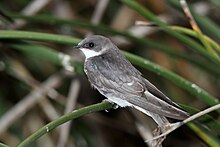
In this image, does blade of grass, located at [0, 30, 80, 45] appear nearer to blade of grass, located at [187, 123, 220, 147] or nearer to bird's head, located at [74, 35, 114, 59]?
bird's head, located at [74, 35, 114, 59]

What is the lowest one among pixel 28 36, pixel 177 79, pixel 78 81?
pixel 177 79

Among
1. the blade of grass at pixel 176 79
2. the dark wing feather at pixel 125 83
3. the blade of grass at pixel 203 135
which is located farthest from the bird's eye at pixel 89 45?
the blade of grass at pixel 203 135

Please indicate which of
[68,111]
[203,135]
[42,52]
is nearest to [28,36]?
[42,52]

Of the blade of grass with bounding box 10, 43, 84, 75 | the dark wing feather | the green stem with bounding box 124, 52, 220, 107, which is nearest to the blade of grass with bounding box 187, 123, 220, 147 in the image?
the green stem with bounding box 124, 52, 220, 107

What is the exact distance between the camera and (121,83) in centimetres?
173

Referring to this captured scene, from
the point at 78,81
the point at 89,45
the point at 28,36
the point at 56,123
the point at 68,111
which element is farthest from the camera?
the point at 78,81

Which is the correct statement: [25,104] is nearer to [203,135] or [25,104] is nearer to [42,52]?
[42,52]

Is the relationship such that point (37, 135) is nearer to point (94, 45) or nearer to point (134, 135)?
point (94, 45)

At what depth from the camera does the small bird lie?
157 centimetres

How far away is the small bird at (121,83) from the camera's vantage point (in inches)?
61.8

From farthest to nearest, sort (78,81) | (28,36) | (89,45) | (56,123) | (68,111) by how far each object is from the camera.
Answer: (78,81), (68,111), (89,45), (28,36), (56,123)

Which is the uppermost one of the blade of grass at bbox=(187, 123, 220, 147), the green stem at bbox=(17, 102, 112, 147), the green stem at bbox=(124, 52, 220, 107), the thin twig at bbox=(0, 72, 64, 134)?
the thin twig at bbox=(0, 72, 64, 134)

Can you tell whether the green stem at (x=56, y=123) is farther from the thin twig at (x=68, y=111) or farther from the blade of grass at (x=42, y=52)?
the thin twig at (x=68, y=111)

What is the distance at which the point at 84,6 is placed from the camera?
3.34 m
